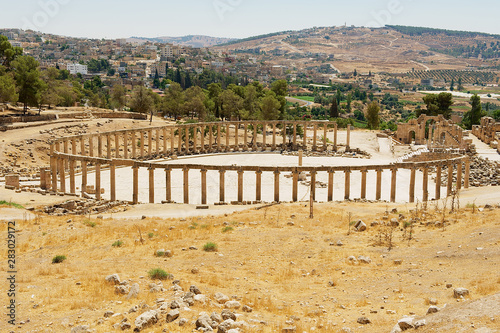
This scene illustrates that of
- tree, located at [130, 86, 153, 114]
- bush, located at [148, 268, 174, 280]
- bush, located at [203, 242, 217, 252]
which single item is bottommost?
bush, located at [203, 242, 217, 252]

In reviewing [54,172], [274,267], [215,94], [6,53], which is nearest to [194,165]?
[54,172]

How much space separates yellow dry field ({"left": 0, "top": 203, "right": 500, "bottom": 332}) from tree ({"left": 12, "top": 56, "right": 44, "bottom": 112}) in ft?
137

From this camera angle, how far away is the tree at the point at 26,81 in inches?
2645

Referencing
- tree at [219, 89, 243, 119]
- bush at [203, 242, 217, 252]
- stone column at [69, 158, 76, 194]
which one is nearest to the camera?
bush at [203, 242, 217, 252]

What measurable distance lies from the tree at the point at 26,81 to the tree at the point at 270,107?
32.9 meters

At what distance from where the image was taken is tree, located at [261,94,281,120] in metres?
82.8

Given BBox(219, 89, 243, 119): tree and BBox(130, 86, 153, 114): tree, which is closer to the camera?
BBox(130, 86, 153, 114): tree

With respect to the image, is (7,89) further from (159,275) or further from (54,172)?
(159,275)

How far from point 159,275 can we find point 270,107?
65.5 meters

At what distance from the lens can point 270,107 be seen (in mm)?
83062

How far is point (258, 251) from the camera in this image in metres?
24.0

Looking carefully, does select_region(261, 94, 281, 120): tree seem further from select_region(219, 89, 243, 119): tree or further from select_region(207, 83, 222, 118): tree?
select_region(207, 83, 222, 118): tree

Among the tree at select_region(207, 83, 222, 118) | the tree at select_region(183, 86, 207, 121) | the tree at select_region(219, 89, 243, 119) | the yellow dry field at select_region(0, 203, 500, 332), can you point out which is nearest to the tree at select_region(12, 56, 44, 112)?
the tree at select_region(183, 86, 207, 121)

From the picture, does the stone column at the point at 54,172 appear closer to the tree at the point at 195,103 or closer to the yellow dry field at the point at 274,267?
the yellow dry field at the point at 274,267
